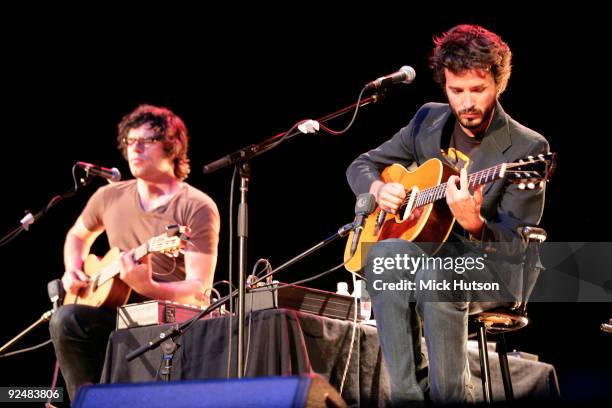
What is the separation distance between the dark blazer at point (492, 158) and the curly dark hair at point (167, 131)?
1650mm

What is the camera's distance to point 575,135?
4.42 m

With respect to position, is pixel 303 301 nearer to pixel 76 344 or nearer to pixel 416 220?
pixel 416 220

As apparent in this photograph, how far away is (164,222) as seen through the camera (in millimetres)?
4570

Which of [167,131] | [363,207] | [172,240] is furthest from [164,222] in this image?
[363,207]

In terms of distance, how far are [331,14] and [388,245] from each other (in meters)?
2.83

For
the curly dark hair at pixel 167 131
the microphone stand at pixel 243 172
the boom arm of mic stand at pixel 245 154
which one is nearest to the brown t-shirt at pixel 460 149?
the microphone stand at pixel 243 172

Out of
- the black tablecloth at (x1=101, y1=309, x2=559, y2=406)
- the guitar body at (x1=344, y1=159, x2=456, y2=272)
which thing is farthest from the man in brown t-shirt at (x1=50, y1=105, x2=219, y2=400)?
the guitar body at (x1=344, y1=159, x2=456, y2=272)

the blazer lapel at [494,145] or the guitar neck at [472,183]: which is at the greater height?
the blazer lapel at [494,145]

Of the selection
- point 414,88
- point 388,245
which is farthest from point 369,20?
point 388,245

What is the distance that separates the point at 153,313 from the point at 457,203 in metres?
Answer: 1.58

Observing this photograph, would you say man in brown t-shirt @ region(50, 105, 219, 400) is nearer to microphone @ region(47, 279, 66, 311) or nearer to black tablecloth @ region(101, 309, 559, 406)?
microphone @ region(47, 279, 66, 311)

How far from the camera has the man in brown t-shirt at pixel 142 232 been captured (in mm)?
4188

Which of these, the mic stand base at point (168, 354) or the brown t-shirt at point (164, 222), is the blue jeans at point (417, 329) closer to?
the mic stand base at point (168, 354)

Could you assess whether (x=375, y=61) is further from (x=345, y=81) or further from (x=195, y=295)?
(x=195, y=295)
